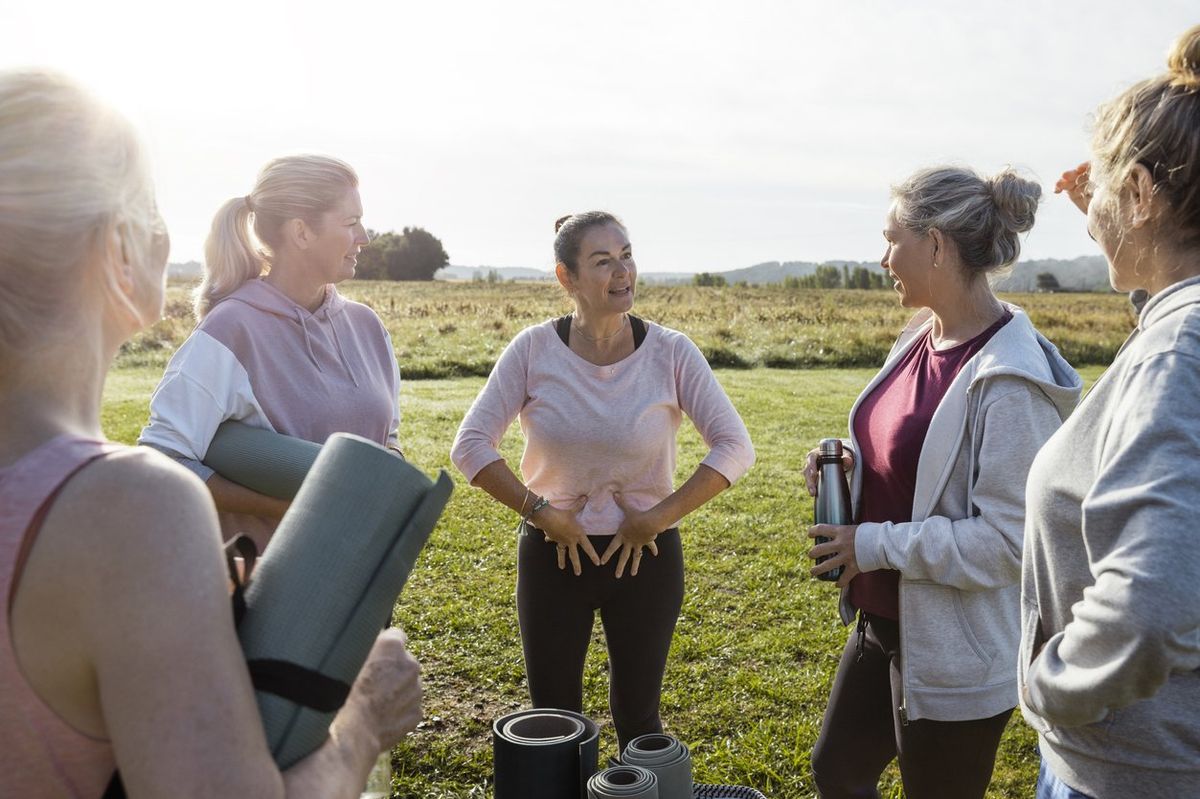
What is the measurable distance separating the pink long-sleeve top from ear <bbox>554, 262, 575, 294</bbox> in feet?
0.67

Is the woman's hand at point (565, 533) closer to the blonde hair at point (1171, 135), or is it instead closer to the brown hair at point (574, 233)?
the brown hair at point (574, 233)

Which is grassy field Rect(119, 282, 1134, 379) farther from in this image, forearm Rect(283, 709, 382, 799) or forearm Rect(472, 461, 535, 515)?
forearm Rect(283, 709, 382, 799)

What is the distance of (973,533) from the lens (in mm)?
2645

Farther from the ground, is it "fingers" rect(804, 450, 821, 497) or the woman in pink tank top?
the woman in pink tank top

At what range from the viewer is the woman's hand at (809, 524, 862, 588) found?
2.87 m

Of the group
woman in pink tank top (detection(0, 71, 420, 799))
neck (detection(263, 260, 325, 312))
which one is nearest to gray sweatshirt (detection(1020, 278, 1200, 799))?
woman in pink tank top (detection(0, 71, 420, 799))

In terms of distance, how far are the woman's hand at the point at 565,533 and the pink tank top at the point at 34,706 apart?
234 cm

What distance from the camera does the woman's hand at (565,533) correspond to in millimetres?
3422

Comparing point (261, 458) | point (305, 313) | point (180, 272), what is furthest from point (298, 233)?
point (180, 272)

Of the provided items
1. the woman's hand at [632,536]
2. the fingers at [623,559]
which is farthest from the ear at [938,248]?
the fingers at [623,559]

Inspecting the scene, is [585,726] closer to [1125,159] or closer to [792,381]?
[1125,159]

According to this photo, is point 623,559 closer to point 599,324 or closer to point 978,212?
point 599,324

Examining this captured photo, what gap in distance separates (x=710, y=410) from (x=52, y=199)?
2755 mm

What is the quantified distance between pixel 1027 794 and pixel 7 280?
14.4ft
